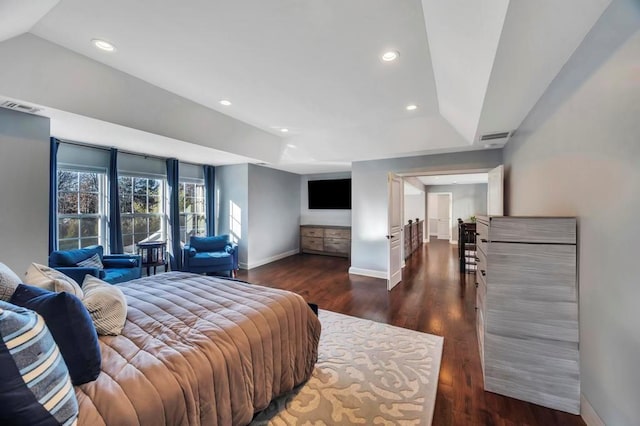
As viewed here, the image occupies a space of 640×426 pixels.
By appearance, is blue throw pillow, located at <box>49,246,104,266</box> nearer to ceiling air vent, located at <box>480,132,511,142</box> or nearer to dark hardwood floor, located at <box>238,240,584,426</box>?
dark hardwood floor, located at <box>238,240,584,426</box>

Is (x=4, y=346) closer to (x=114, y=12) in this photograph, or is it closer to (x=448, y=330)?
(x=114, y=12)

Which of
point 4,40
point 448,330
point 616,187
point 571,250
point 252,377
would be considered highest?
point 4,40

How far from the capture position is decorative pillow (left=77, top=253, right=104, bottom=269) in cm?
337

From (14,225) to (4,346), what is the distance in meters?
2.68

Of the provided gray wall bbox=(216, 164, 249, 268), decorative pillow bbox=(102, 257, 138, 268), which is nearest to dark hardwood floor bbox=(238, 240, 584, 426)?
gray wall bbox=(216, 164, 249, 268)

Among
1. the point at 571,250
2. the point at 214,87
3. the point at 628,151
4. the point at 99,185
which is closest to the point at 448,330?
the point at 571,250

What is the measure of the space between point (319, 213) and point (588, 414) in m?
6.19

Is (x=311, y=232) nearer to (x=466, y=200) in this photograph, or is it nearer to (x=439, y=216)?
(x=466, y=200)

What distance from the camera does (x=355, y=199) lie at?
207 inches

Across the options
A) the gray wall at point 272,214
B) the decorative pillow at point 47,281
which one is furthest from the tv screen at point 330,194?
the decorative pillow at point 47,281

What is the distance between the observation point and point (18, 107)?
2.37 m

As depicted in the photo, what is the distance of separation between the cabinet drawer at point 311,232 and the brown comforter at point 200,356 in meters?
4.91

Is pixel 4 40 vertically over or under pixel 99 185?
over

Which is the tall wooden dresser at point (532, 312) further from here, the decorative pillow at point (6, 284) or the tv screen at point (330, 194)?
the tv screen at point (330, 194)
